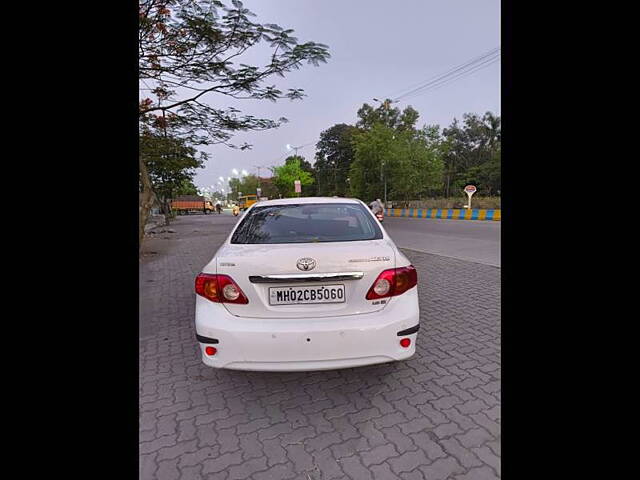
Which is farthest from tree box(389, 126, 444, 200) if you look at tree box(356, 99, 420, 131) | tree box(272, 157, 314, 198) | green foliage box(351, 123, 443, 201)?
tree box(272, 157, 314, 198)

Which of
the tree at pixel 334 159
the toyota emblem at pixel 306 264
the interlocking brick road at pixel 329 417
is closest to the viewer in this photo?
the interlocking brick road at pixel 329 417

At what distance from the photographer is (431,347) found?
3455 millimetres

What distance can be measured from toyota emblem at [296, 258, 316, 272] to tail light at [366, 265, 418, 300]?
17.3 inches

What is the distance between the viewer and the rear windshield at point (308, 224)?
2.85 m

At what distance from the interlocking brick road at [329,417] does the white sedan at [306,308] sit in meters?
0.41

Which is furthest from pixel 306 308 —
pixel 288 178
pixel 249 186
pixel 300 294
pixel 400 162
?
pixel 249 186

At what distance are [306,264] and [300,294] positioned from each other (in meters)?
0.21

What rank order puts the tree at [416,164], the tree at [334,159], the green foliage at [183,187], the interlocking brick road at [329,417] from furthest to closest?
1. the tree at [334,159]
2. the tree at [416,164]
3. the green foliage at [183,187]
4. the interlocking brick road at [329,417]

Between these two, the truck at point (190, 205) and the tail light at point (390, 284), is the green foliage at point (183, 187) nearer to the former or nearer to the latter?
the truck at point (190, 205)

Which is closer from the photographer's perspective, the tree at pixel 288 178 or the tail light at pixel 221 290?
the tail light at pixel 221 290

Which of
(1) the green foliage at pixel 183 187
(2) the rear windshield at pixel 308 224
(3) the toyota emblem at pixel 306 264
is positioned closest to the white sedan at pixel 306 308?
(3) the toyota emblem at pixel 306 264

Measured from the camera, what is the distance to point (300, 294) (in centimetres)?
234
